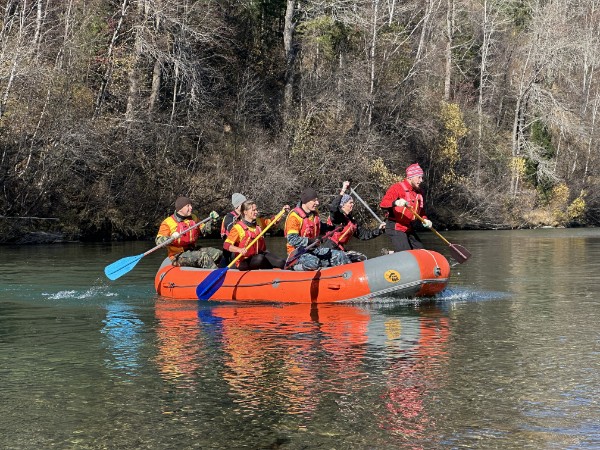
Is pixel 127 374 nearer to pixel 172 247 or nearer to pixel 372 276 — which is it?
pixel 372 276

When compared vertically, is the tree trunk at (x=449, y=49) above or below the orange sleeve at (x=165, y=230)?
above

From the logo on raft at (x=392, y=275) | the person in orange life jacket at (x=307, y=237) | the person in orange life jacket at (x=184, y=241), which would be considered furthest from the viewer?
the person in orange life jacket at (x=184, y=241)

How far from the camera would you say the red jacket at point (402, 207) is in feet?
42.6

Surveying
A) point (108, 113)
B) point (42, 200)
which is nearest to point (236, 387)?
point (42, 200)

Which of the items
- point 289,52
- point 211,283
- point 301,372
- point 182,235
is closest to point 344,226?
point 211,283

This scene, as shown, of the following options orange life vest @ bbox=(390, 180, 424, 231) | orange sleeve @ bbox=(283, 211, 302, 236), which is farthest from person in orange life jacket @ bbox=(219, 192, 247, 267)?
orange life vest @ bbox=(390, 180, 424, 231)

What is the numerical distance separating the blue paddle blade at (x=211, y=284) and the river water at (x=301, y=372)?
7.0 inches

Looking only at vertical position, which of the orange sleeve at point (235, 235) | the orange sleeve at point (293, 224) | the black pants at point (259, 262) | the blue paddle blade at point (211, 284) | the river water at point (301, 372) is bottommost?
the river water at point (301, 372)

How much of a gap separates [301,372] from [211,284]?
16.1 feet

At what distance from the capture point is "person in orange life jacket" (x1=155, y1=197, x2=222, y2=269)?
1403 cm

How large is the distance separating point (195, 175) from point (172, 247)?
687 inches

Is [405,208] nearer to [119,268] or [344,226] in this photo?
[344,226]

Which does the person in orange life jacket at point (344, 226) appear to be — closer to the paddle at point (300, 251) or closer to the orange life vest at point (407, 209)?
the paddle at point (300, 251)

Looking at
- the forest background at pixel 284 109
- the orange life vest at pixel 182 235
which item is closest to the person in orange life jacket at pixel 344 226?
the orange life vest at pixel 182 235
